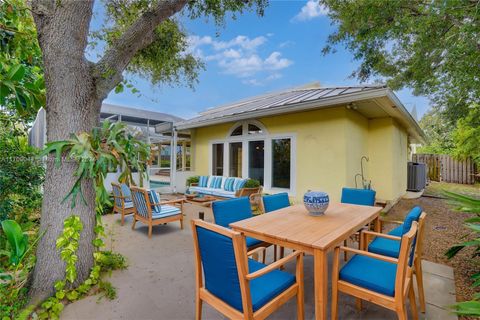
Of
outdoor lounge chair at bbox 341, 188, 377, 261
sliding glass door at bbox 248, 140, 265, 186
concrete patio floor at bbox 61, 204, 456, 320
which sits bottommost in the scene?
concrete patio floor at bbox 61, 204, 456, 320

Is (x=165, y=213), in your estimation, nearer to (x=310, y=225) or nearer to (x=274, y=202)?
(x=274, y=202)

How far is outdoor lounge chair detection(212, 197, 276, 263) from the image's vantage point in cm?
285

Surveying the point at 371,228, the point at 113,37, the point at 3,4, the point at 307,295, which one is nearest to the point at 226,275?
the point at 307,295

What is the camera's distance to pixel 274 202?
352cm

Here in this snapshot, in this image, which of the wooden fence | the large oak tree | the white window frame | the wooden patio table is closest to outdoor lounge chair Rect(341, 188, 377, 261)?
the wooden patio table

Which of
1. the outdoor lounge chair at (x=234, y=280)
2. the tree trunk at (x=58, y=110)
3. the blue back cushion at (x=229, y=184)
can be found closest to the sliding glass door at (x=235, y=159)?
the blue back cushion at (x=229, y=184)

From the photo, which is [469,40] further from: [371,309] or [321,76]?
[321,76]

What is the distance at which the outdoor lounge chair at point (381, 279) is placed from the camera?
5.78ft

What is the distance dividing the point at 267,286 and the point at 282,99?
6811mm

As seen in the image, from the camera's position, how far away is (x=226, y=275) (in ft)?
5.62

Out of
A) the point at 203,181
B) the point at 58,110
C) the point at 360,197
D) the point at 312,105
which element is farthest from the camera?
the point at 203,181

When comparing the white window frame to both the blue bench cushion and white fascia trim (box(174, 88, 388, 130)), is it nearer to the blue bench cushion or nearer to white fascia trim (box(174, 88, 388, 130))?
white fascia trim (box(174, 88, 388, 130))

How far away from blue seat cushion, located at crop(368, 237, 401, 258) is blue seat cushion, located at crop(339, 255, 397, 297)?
1.05 feet

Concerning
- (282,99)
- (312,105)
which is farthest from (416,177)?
(312,105)
